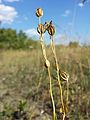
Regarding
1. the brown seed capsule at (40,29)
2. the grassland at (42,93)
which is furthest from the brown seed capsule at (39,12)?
the grassland at (42,93)

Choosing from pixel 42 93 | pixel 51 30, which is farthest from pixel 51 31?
pixel 42 93

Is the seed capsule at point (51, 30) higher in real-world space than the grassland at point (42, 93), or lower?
higher

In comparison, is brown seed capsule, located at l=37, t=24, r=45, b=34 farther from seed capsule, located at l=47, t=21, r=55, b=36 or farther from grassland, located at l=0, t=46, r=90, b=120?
grassland, located at l=0, t=46, r=90, b=120

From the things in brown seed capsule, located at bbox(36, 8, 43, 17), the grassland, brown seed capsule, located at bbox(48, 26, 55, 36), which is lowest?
the grassland

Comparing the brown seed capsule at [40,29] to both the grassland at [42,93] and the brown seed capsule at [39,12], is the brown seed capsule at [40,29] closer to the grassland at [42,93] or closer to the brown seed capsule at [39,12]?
the brown seed capsule at [39,12]

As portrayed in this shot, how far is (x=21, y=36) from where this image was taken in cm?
3631

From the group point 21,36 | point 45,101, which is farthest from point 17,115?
point 21,36

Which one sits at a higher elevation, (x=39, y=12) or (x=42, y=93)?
(x=39, y=12)

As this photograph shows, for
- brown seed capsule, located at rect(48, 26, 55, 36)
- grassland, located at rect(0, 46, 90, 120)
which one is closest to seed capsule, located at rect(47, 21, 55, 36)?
brown seed capsule, located at rect(48, 26, 55, 36)

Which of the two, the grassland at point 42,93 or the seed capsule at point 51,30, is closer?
the seed capsule at point 51,30

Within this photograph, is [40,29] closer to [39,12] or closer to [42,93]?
[39,12]

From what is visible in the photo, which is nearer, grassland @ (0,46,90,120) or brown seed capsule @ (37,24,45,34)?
brown seed capsule @ (37,24,45,34)

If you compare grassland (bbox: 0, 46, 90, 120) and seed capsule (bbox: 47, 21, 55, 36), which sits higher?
seed capsule (bbox: 47, 21, 55, 36)

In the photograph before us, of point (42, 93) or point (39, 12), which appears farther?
point (42, 93)
